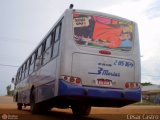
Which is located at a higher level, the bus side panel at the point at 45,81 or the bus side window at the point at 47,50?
the bus side window at the point at 47,50

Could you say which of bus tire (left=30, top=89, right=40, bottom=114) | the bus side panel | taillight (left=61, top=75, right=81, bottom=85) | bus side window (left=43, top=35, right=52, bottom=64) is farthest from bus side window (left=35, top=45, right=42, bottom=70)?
taillight (left=61, top=75, right=81, bottom=85)

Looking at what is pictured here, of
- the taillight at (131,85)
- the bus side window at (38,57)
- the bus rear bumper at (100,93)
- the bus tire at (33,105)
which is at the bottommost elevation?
the bus tire at (33,105)

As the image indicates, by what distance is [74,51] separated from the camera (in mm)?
10445

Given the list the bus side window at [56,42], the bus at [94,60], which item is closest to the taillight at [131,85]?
the bus at [94,60]

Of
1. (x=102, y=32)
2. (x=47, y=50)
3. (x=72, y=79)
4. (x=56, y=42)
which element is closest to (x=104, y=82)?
(x=72, y=79)

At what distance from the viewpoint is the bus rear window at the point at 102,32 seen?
10.8m

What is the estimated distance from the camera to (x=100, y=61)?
35.3 ft

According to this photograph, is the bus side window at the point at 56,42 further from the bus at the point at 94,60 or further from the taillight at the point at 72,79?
the taillight at the point at 72,79

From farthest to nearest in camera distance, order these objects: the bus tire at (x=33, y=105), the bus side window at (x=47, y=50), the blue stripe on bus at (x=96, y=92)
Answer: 1. the bus tire at (x=33, y=105)
2. the bus side window at (x=47, y=50)
3. the blue stripe on bus at (x=96, y=92)

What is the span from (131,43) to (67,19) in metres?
2.33

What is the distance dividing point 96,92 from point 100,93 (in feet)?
0.43

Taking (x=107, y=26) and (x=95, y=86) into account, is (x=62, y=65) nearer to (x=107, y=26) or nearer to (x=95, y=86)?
(x=95, y=86)

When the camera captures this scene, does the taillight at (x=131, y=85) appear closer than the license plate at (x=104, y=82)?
No

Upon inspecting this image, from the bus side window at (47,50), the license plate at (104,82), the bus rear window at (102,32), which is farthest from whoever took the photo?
the bus side window at (47,50)
